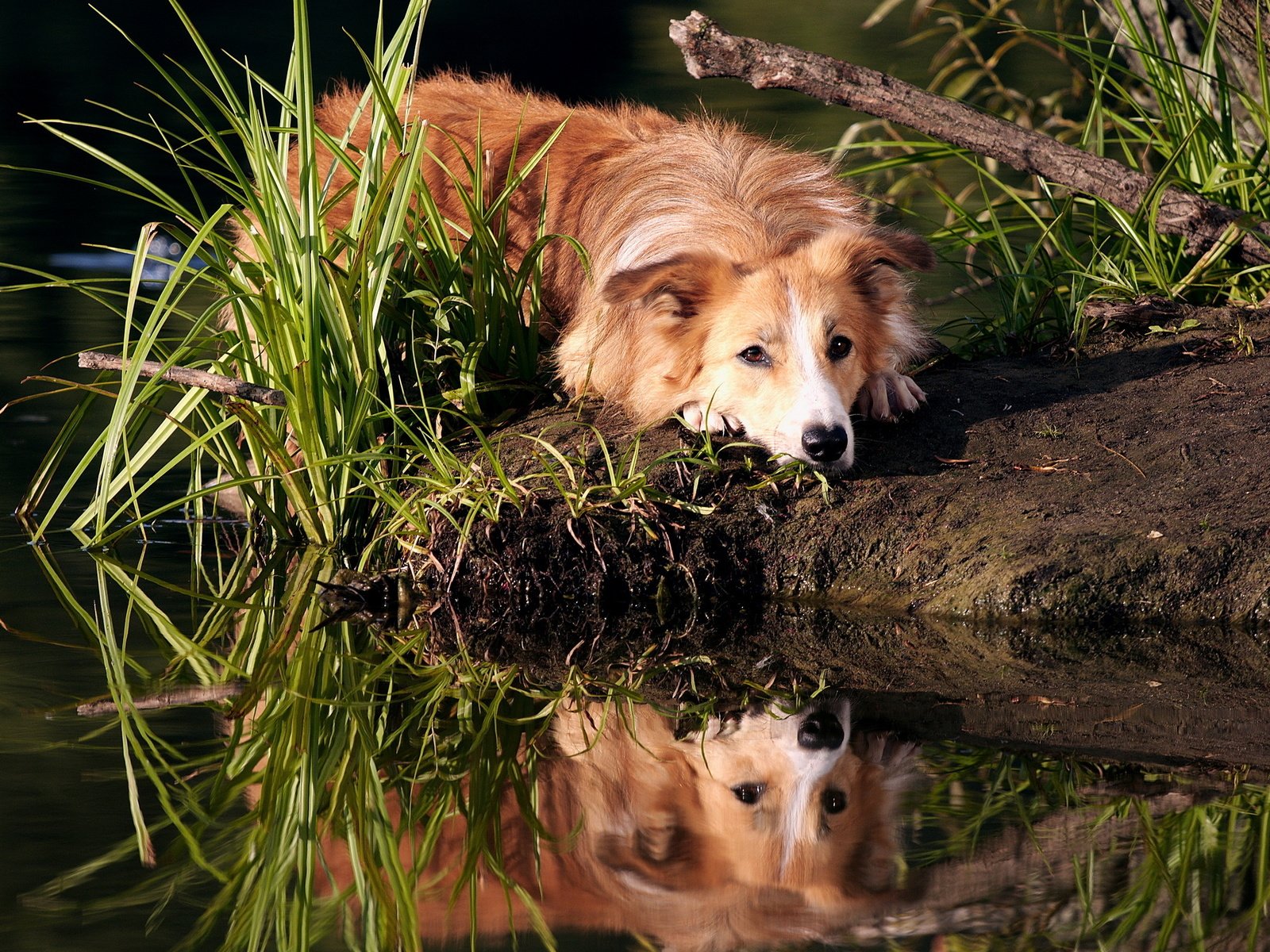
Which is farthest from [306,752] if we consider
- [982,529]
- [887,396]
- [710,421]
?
[887,396]

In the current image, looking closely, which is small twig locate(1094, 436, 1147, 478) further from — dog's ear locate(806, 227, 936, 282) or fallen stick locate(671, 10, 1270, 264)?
fallen stick locate(671, 10, 1270, 264)

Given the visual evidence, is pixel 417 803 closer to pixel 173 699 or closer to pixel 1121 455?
pixel 173 699

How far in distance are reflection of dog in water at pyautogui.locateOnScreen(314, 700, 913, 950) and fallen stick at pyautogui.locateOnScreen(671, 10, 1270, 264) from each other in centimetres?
231

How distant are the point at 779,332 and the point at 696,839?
1.89 m

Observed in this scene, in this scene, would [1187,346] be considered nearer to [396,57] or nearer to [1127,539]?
[1127,539]

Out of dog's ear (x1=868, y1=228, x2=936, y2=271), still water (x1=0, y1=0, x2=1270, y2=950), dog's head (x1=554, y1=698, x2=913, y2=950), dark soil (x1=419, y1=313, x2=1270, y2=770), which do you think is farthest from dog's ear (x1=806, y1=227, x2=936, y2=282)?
dog's head (x1=554, y1=698, x2=913, y2=950)

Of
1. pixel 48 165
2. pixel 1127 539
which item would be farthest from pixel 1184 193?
pixel 48 165

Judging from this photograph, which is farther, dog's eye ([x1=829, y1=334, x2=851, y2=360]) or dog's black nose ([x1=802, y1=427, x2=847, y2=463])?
dog's eye ([x1=829, y1=334, x2=851, y2=360])

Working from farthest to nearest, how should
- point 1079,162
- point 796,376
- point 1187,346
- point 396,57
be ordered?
point 1079,162, point 1187,346, point 396,57, point 796,376

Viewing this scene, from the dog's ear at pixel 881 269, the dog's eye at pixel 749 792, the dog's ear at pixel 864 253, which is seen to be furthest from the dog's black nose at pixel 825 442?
the dog's eye at pixel 749 792

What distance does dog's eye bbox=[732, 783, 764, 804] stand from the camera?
2.64 m

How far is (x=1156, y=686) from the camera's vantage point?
10.4 ft

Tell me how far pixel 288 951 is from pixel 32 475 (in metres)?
3.30

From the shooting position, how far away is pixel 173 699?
3.17m
